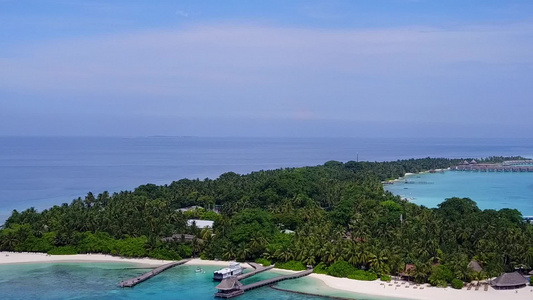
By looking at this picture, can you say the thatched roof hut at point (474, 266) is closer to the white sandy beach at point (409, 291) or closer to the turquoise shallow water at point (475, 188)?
the white sandy beach at point (409, 291)

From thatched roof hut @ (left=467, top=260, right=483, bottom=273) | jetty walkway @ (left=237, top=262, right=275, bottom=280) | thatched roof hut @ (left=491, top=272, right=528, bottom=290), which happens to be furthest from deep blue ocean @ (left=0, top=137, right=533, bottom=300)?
thatched roof hut @ (left=491, top=272, right=528, bottom=290)

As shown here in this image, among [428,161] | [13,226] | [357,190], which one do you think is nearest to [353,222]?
[357,190]

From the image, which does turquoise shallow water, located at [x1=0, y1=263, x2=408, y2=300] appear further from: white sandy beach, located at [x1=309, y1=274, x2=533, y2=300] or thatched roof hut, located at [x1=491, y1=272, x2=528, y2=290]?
thatched roof hut, located at [x1=491, y1=272, x2=528, y2=290]

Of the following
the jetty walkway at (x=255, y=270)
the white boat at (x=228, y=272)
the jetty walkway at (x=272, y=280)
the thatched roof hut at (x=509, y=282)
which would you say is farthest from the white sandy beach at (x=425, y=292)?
the white boat at (x=228, y=272)

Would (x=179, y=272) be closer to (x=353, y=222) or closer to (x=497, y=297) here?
(x=353, y=222)

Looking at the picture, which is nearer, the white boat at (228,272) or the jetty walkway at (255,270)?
the white boat at (228,272)
